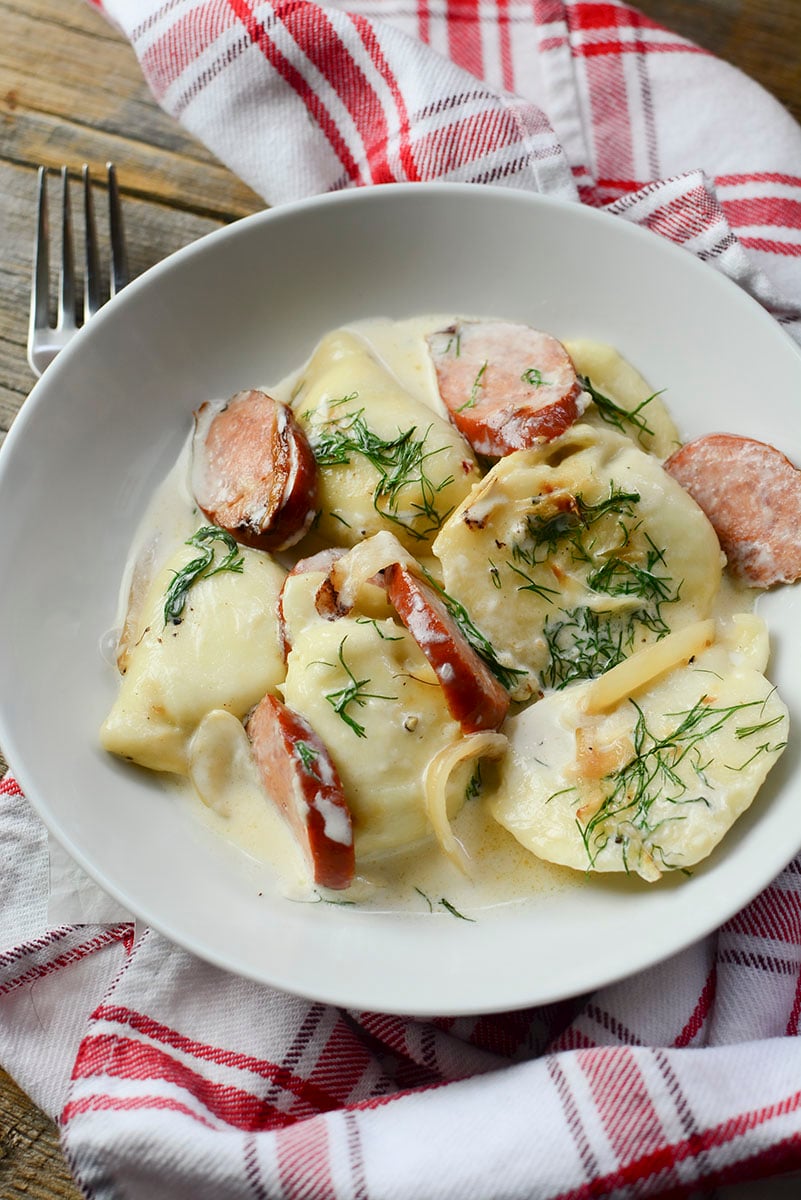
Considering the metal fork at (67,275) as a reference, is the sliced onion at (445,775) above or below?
below

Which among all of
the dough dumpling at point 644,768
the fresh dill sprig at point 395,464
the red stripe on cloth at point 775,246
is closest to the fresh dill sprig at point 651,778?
the dough dumpling at point 644,768

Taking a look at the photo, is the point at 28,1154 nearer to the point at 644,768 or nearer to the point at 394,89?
the point at 644,768

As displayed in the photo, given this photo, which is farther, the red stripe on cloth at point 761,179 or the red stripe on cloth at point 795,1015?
the red stripe on cloth at point 761,179

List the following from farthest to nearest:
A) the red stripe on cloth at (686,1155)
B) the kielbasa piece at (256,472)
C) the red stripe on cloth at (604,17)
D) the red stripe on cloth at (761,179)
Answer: the red stripe on cloth at (604,17) < the red stripe on cloth at (761,179) < the kielbasa piece at (256,472) < the red stripe on cloth at (686,1155)

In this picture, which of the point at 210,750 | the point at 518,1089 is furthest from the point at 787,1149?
the point at 210,750

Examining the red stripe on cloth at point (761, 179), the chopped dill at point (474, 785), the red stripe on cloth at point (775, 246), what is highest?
the red stripe on cloth at point (761, 179)

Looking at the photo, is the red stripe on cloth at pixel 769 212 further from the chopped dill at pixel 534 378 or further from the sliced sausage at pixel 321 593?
the sliced sausage at pixel 321 593

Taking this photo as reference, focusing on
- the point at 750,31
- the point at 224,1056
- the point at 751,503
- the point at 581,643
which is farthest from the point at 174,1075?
Result: the point at 750,31
